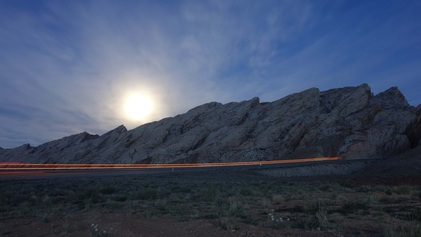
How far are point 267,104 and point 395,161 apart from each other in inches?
1632

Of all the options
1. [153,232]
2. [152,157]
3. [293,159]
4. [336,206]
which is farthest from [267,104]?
[153,232]

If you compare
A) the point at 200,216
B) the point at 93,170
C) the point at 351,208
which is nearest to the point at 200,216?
the point at 200,216

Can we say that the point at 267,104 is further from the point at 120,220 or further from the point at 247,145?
the point at 120,220

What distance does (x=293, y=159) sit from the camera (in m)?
62.2

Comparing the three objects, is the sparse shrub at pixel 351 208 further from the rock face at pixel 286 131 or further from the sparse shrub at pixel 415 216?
the rock face at pixel 286 131

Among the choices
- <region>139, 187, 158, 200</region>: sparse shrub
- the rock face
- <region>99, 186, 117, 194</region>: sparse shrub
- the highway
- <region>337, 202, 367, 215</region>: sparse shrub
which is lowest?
<region>337, 202, 367, 215</region>: sparse shrub

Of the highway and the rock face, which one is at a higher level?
the rock face

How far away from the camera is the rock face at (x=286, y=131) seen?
6222cm

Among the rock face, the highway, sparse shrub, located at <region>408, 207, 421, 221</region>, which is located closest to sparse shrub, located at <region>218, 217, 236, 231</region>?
sparse shrub, located at <region>408, 207, 421, 221</region>

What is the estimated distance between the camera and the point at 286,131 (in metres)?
68.2

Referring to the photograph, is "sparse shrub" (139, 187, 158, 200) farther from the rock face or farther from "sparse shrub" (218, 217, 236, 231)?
the rock face

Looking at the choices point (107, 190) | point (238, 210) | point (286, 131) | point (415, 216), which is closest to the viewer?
point (415, 216)

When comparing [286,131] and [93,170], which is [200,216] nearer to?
[93,170]

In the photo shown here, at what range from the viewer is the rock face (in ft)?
204
